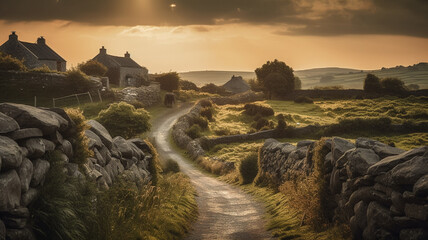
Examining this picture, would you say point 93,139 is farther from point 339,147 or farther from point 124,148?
point 339,147

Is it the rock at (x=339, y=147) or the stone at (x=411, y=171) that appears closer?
the stone at (x=411, y=171)

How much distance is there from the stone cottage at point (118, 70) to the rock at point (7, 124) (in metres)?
72.2

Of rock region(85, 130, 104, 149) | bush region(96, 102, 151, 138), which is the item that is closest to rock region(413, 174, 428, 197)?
rock region(85, 130, 104, 149)

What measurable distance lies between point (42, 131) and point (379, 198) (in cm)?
699

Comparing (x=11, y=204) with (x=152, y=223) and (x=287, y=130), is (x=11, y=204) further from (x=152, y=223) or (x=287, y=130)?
(x=287, y=130)

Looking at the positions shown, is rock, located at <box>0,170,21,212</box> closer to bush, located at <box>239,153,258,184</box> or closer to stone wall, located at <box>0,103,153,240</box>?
stone wall, located at <box>0,103,153,240</box>

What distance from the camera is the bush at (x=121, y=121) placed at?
928 inches

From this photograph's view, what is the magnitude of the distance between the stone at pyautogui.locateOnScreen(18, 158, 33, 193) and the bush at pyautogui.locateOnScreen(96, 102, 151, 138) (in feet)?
52.7

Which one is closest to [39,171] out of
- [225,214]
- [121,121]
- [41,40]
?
[225,214]

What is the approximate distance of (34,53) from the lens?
65.5 m

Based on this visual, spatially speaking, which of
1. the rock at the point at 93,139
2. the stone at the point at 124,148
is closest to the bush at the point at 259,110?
the stone at the point at 124,148

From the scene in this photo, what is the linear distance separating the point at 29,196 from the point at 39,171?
0.66 m

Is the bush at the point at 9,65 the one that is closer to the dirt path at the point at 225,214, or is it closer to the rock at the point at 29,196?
the dirt path at the point at 225,214

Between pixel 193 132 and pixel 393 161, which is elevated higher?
pixel 393 161
